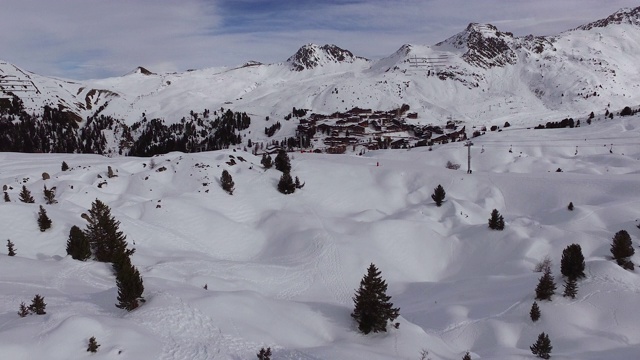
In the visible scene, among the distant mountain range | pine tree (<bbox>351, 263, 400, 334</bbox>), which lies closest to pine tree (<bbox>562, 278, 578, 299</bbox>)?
pine tree (<bbox>351, 263, 400, 334</bbox>)

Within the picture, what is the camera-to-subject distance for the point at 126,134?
575 ft

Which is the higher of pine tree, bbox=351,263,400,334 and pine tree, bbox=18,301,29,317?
pine tree, bbox=18,301,29,317

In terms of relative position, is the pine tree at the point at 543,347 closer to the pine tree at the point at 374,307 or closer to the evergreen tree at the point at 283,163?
the pine tree at the point at 374,307

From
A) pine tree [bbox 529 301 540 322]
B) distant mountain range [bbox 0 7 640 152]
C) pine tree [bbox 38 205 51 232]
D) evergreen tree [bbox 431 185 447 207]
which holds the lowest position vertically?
pine tree [bbox 529 301 540 322]

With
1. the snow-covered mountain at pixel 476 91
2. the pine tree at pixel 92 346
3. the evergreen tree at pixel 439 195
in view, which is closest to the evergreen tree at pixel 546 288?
the evergreen tree at pixel 439 195

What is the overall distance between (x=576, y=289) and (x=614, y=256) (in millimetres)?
6090

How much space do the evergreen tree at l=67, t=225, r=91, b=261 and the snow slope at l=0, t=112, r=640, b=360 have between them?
0.96 metres

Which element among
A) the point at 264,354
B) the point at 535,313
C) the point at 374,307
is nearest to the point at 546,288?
the point at 535,313

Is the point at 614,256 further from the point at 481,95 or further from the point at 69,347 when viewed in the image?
the point at 481,95

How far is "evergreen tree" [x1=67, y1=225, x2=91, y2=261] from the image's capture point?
23641 mm

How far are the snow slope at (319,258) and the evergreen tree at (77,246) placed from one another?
957 mm

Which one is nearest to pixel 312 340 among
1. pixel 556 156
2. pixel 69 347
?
pixel 69 347

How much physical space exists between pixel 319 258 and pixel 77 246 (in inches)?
648

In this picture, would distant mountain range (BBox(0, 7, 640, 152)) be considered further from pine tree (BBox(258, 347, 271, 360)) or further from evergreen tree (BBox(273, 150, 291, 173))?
pine tree (BBox(258, 347, 271, 360))
